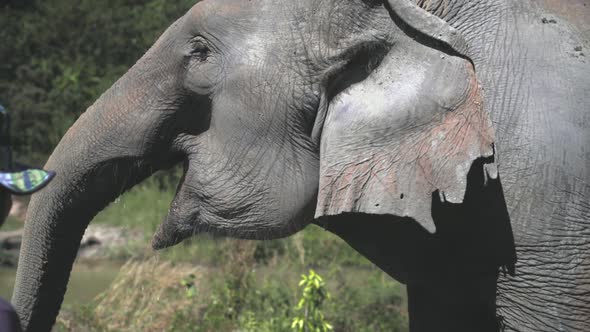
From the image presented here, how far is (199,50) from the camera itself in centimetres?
362

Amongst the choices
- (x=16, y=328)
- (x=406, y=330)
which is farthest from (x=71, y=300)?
(x=16, y=328)

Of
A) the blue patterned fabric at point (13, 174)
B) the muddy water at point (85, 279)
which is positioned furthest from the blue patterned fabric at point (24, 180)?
the muddy water at point (85, 279)

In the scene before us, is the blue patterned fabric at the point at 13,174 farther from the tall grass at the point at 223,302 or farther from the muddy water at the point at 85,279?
the muddy water at the point at 85,279

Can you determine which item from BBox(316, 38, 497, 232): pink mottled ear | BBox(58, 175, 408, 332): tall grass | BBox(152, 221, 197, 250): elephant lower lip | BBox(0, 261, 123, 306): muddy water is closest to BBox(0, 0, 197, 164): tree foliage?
BBox(0, 261, 123, 306): muddy water

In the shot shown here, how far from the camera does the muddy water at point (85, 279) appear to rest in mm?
8312

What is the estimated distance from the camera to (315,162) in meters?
3.57

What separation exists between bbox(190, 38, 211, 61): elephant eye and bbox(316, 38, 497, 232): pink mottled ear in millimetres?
465

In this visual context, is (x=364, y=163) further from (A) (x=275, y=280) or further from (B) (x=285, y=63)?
(A) (x=275, y=280)

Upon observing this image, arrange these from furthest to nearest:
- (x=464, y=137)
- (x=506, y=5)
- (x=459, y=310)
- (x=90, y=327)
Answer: (x=90, y=327) < (x=459, y=310) < (x=506, y=5) < (x=464, y=137)

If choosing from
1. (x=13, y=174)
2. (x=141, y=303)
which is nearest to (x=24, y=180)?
(x=13, y=174)

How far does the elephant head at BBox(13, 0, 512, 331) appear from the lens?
3275 mm

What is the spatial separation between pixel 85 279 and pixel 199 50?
231 inches

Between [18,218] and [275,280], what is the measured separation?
413cm

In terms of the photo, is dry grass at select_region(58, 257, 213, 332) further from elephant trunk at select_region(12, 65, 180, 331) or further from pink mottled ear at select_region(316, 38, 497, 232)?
pink mottled ear at select_region(316, 38, 497, 232)
